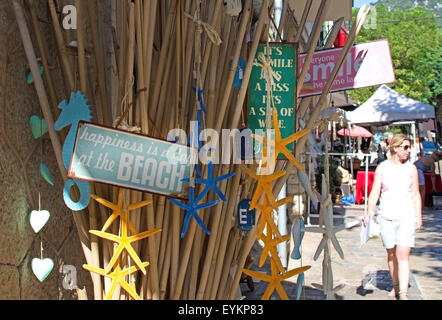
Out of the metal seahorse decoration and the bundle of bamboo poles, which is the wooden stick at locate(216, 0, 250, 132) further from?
the metal seahorse decoration

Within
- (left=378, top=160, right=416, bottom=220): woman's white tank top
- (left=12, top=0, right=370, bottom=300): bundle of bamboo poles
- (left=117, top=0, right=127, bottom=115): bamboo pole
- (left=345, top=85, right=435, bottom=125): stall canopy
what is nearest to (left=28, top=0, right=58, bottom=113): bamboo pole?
(left=12, top=0, right=370, bottom=300): bundle of bamboo poles

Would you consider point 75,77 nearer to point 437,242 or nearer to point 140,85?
point 140,85

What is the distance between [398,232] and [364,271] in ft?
4.19

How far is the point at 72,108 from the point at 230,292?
0.82 m

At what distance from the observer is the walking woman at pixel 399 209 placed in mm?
4230

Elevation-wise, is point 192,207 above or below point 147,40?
below

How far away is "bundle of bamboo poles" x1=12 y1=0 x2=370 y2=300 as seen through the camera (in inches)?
63.4

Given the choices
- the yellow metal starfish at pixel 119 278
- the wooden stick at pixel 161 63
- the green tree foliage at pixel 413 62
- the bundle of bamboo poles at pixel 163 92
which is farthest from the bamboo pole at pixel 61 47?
the green tree foliage at pixel 413 62

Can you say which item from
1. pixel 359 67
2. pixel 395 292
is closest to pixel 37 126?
pixel 359 67

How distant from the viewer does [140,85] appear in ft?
5.19

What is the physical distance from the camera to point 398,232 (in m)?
4.29

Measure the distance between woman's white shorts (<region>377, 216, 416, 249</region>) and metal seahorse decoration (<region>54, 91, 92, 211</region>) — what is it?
3.29m

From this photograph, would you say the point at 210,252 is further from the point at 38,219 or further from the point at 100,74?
the point at 100,74

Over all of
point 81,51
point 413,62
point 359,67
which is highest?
point 413,62
